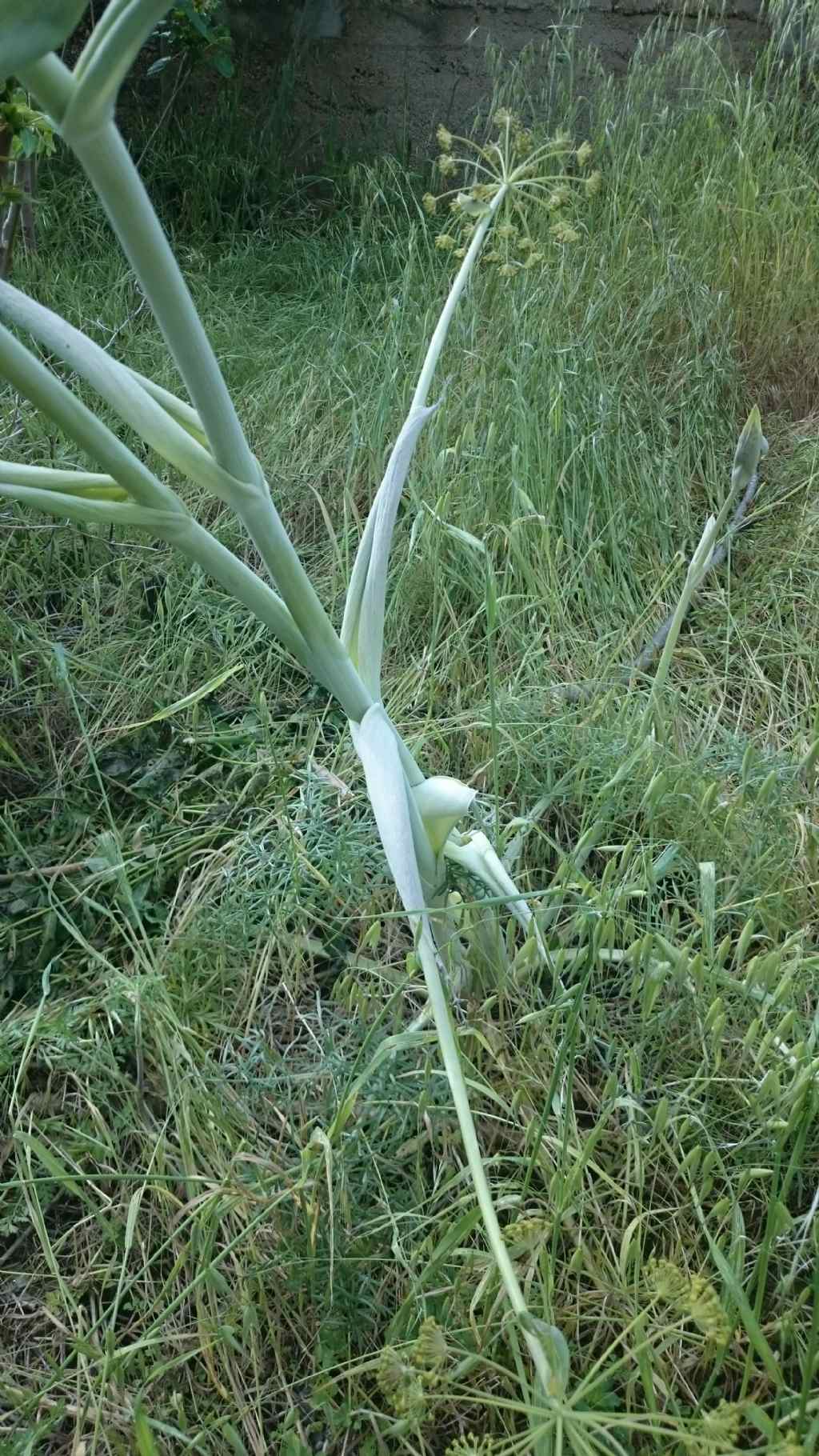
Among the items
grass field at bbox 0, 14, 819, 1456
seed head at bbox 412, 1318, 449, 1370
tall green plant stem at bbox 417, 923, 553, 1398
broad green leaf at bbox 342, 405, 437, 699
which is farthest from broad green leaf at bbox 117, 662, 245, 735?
seed head at bbox 412, 1318, 449, 1370

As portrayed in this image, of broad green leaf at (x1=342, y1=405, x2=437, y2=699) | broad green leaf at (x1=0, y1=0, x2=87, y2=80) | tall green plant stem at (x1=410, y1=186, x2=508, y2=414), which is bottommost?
broad green leaf at (x1=342, y1=405, x2=437, y2=699)

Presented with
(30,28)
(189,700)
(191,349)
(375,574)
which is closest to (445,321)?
(375,574)

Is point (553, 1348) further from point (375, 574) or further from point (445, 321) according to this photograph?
point (445, 321)

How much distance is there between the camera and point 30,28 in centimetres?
54

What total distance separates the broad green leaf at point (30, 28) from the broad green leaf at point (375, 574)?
0.51 metres

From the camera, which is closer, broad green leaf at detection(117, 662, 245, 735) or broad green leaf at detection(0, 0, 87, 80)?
broad green leaf at detection(0, 0, 87, 80)

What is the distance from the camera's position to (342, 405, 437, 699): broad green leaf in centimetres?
103

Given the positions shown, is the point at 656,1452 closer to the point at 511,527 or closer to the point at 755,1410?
the point at 755,1410

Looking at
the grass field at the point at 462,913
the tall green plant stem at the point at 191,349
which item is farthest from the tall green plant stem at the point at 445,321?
the grass field at the point at 462,913

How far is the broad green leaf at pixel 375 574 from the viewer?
1030 millimetres

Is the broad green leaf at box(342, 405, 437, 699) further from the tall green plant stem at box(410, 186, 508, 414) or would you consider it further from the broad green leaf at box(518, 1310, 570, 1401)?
the broad green leaf at box(518, 1310, 570, 1401)

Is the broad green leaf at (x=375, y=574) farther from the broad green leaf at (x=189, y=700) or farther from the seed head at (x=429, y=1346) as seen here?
the broad green leaf at (x=189, y=700)

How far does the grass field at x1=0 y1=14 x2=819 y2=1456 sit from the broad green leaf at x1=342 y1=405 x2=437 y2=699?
0.29 metres

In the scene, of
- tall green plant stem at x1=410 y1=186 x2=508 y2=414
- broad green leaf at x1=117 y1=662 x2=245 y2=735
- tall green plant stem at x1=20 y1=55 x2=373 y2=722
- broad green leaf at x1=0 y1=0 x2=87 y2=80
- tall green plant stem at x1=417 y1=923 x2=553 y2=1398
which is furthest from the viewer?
broad green leaf at x1=117 y1=662 x2=245 y2=735
